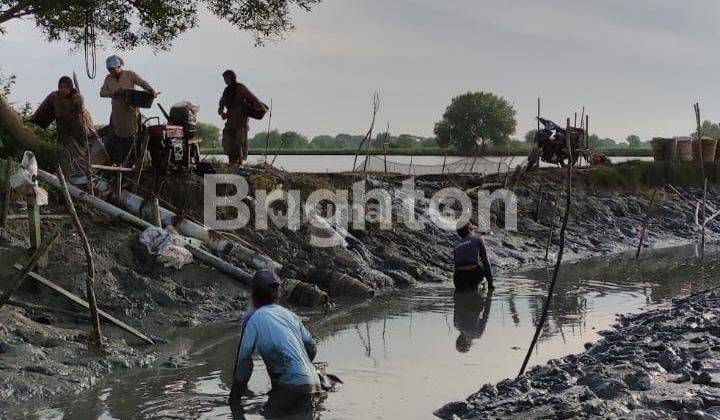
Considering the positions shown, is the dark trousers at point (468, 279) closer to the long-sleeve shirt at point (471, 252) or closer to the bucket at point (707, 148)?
the long-sleeve shirt at point (471, 252)

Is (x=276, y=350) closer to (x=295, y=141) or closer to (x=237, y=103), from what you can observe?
(x=237, y=103)

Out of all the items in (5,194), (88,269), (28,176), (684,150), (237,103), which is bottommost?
(88,269)

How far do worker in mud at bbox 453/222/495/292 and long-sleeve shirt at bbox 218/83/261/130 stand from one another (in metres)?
4.51

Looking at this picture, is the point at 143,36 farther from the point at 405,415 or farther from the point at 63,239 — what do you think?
the point at 405,415

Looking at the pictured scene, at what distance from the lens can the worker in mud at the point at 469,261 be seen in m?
14.0

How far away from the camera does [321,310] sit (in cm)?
1292

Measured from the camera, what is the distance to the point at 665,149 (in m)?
29.2

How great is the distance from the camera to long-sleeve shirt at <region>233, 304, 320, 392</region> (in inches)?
293

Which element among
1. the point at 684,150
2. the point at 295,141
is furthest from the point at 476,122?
the point at 684,150

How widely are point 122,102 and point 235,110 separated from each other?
2270 mm

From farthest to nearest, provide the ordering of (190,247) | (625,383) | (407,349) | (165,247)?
1. (190,247)
2. (165,247)
3. (407,349)
4. (625,383)

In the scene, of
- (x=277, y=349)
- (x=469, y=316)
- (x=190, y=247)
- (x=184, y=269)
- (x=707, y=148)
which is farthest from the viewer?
(x=707, y=148)

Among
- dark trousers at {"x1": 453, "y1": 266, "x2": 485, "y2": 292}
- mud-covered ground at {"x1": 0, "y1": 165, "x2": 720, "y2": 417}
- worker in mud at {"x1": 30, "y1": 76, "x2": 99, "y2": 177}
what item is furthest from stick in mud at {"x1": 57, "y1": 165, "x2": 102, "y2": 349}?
dark trousers at {"x1": 453, "y1": 266, "x2": 485, "y2": 292}

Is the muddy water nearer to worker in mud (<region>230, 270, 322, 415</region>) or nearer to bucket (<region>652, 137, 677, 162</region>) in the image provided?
worker in mud (<region>230, 270, 322, 415</region>)
